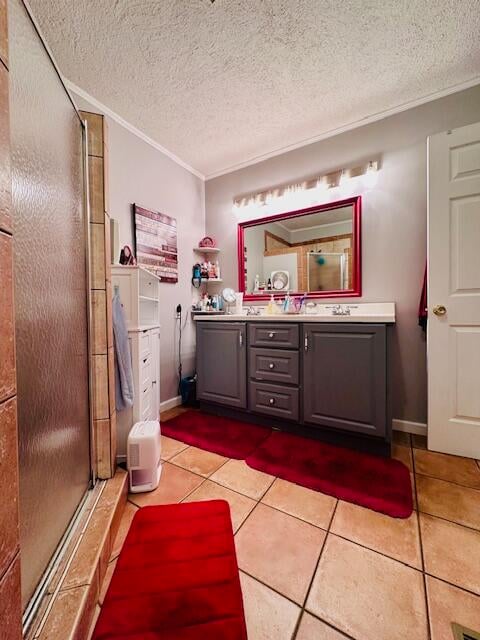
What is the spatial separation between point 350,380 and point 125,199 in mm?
2215

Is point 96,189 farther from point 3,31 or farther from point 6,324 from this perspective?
point 6,324

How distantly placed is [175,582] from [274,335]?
1.42 m

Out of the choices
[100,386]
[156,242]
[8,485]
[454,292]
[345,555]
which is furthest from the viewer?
[156,242]

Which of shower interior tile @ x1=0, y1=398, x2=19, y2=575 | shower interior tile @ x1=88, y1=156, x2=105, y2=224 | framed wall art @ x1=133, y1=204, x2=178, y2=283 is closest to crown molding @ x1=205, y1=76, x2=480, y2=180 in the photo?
framed wall art @ x1=133, y1=204, x2=178, y2=283

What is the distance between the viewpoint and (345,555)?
96 cm

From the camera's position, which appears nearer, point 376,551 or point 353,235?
point 376,551

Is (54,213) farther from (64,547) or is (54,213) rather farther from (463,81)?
(463,81)

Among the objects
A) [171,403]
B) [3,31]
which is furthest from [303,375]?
[3,31]

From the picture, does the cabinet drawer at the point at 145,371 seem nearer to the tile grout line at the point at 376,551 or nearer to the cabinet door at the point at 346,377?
the cabinet door at the point at 346,377

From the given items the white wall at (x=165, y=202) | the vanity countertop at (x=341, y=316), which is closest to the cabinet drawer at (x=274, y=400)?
the vanity countertop at (x=341, y=316)

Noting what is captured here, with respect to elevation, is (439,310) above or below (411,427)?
above

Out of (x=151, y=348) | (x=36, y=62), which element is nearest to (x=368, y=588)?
(x=151, y=348)

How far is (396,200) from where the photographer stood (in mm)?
1966

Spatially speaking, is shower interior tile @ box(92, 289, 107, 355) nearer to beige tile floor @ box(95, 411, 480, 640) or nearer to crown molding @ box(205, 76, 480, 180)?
beige tile floor @ box(95, 411, 480, 640)
